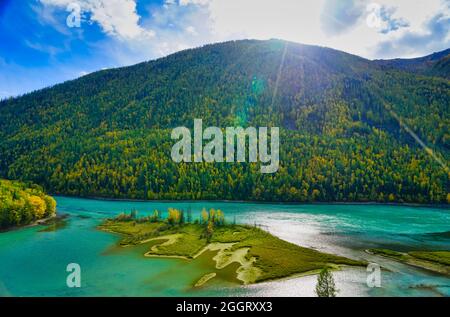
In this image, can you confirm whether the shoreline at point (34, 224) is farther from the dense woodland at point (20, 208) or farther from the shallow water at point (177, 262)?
the shallow water at point (177, 262)

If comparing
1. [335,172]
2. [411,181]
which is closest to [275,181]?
[335,172]

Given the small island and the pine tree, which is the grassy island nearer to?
the small island

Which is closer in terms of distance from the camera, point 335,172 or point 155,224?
point 155,224

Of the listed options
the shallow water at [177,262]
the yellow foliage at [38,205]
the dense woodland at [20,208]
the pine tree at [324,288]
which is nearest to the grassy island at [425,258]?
the shallow water at [177,262]

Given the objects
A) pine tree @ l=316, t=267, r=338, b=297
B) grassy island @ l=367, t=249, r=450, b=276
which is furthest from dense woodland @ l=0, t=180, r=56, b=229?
grassy island @ l=367, t=249, r=450, b=276

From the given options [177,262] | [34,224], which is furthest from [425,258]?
[34,224]
